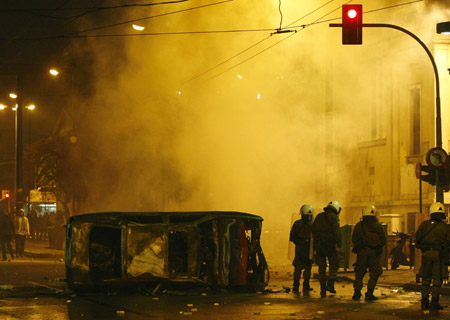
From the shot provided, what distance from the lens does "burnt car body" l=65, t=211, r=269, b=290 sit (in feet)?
37.1

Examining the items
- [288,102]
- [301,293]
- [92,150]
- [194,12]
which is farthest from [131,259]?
[92,150]

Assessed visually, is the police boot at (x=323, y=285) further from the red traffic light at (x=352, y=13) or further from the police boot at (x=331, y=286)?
the red traffic light at (x=352, y=13)

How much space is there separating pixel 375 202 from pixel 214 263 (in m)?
15.5

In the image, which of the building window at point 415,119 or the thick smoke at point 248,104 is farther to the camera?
the building window at point 415,119

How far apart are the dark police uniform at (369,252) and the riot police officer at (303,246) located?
121cm

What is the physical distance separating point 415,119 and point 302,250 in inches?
550

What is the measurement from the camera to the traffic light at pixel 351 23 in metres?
14.7

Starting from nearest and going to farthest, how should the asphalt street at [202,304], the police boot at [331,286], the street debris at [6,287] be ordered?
1. the asphalt street at [202,304]
2. the police boot at [331,286]
3. the street debris at [6,287]

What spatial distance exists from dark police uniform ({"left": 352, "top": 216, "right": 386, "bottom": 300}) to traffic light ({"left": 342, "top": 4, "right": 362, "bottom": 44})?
15.5 ft

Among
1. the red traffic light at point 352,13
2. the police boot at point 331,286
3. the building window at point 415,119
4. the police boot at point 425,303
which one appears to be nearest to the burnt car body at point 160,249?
the police boot at point 331,286

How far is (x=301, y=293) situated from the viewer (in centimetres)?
1195

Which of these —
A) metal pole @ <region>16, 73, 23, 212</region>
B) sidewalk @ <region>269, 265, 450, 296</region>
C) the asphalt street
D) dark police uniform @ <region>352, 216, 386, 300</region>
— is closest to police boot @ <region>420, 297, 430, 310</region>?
the asphalt street

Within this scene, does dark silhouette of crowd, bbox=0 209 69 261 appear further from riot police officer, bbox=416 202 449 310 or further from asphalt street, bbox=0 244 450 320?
riot police officer, bbox=416 202 449 310

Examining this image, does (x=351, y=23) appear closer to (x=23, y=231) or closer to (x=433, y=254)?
(x=433, y=254)
